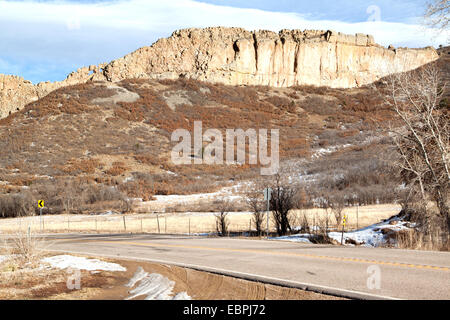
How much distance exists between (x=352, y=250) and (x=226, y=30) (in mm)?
92586

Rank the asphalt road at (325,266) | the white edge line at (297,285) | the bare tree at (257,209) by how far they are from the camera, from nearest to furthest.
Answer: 1. the white edge line at (297,285)
2. the asphalt road at (325,266)
3. the bare tree at (257,209)

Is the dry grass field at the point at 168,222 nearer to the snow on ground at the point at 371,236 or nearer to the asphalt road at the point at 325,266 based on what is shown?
the snow on ground at the point at 371,236

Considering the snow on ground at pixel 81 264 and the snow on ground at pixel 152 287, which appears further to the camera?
the snow on ground at pixel 81 264

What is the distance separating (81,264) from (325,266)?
19.6 feet

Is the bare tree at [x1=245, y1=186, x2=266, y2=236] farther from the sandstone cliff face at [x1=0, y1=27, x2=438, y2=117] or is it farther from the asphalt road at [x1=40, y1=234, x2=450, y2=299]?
the sandstone cliff face at [x1=0, y1=27, x2=438, y2=117]

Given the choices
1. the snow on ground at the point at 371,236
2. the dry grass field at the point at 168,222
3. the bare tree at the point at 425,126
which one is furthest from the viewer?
the dry grass field at the point at 168,222

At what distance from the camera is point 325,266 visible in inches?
376

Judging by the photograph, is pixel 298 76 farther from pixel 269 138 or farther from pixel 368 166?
pixel 368 166

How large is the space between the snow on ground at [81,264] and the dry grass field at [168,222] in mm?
11681

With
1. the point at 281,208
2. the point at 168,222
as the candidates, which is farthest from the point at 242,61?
the point at 281,208

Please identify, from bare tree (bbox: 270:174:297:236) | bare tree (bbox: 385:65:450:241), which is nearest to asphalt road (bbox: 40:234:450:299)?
bare tree (bbox: 385:65:450:241)

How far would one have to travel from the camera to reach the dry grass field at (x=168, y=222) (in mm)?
24219

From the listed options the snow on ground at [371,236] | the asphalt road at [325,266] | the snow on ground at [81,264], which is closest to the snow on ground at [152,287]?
the snow on ground at [81,264]
